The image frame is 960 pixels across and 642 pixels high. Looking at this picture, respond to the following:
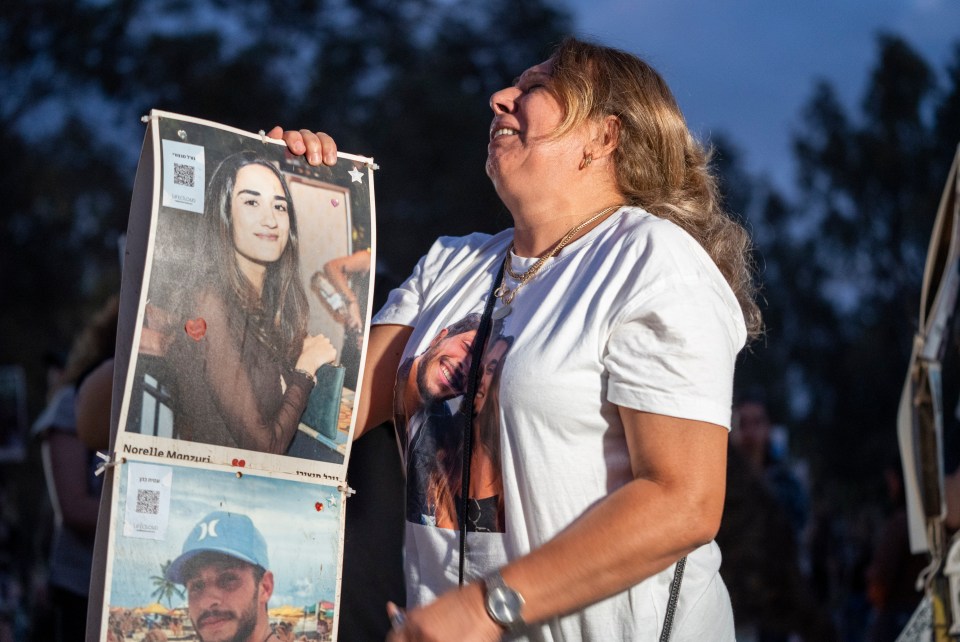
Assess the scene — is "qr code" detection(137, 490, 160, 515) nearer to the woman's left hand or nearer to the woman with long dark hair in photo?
the woman with long dark hair in photo

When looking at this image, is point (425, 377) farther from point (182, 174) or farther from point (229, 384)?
point (182, 174)

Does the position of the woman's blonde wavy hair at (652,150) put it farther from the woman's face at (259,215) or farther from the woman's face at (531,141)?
the woman's face at (259,215)

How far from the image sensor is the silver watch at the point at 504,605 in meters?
1.53

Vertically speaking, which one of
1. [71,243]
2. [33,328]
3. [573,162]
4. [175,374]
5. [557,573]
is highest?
[71,243]

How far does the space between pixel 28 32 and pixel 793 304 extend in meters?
18.8

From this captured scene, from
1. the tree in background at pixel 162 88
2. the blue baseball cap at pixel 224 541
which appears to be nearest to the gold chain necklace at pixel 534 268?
the blue baseball cap at pixel 224 541

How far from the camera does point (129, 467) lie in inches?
69.2

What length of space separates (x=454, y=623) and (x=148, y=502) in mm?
557

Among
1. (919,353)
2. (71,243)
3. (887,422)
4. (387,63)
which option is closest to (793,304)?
(887,422)

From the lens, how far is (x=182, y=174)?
1.88 m

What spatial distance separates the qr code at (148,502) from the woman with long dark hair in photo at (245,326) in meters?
0.11

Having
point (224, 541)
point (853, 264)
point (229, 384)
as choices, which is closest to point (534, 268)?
point (229, 384)

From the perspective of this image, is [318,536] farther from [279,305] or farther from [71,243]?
[71,243]

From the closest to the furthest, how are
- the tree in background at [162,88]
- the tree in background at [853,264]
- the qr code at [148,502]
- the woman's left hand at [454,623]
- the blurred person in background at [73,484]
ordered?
the woman's left hand at [454,623]
the qr code at [148,502]
the blurred person in background at [73,484]
the tree in background at [162,88]
the tree in background at [853,264]
